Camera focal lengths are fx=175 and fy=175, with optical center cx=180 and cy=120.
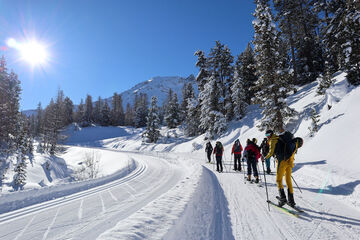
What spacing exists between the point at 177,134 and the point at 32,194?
36.3m

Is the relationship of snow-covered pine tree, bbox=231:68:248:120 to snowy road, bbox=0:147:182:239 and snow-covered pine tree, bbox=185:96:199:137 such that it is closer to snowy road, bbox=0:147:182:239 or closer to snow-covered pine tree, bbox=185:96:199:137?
snow-covered pine tree, bbox=185:96:199:137

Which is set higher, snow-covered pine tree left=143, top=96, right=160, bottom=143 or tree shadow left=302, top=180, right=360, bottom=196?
snow-covered pine tree left=143, top=96, right=160, bottom=143

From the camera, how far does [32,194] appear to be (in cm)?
630

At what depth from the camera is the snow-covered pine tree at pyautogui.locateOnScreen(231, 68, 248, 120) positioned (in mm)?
25703

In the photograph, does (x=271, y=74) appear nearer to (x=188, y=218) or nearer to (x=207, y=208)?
(x=207, y=208)

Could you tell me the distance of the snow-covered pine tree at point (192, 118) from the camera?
3481 centimetres

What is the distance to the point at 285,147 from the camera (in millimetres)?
4836

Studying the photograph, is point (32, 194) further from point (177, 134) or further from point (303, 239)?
point (177, 134)

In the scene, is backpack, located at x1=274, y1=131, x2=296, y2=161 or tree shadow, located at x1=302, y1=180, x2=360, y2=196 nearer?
backpack, located at x1=274, y1=131, x2=296, y2=161

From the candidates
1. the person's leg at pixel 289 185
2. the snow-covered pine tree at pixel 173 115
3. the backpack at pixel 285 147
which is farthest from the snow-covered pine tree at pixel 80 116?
the person's leg at pixel 289 185

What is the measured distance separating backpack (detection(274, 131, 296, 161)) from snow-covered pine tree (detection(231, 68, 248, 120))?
21.9m

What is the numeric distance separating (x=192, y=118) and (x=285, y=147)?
105 feet

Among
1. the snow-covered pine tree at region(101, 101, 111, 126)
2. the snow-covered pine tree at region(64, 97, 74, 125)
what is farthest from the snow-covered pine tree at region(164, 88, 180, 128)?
the snow-covered pine tree at region(64, 97, 74, 125)

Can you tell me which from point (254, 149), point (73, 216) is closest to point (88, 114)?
point (73, 216)
